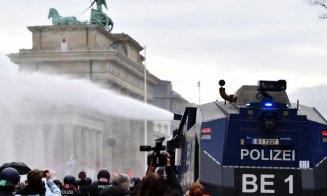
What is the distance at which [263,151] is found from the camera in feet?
42.8

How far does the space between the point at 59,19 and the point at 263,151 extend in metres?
106

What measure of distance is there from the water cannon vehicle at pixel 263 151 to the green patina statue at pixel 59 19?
343 ft

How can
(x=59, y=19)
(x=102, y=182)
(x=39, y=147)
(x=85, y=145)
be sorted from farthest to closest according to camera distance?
→ 1. (x=59, y=19)
2. (x=85, y=145)
3. (x=39, y=147)
4. (x=102, y=182)

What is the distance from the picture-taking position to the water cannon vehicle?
1291 cm

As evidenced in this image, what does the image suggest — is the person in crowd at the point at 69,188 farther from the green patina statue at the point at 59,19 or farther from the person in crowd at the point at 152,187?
the green patina statue at the point at 59,19

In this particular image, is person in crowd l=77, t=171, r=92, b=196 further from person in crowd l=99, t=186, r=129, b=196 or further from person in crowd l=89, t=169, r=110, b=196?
person in crowd l=99, t=186, r=129, b=196

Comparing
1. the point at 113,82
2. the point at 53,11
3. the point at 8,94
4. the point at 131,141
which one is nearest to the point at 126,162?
the point at 131,141

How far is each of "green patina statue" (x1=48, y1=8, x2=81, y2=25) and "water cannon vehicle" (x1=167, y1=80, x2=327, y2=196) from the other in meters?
104

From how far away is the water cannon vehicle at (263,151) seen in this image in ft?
42.3

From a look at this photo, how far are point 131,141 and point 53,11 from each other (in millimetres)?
20343

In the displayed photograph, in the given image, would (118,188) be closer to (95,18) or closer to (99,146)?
(99,146)

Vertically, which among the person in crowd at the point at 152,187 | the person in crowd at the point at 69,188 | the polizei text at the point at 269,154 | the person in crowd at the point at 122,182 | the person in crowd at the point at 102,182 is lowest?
the person in crowd at the point at 69,188

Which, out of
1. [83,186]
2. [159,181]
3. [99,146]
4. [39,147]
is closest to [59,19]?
[99,146]

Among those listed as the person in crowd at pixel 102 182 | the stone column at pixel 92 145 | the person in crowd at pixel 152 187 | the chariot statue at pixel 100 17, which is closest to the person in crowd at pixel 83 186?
the person in crowd at pixel 102 182
